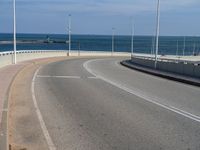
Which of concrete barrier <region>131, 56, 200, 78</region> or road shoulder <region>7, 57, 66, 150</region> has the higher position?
road shoulder <region>7, 57, 66, 150</region>

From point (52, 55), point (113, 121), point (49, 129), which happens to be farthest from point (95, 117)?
point (52, 55)

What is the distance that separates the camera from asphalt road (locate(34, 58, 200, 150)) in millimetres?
9930

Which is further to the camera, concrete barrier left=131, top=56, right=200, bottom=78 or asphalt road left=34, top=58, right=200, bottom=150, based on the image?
concrete barrier left=131, top=56, right=200, bottom=78

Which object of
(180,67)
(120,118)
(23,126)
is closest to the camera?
(23,126)

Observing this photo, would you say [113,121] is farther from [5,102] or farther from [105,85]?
[105,85]

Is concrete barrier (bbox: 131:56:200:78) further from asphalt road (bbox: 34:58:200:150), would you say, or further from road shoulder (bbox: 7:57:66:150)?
road shoulder (bbox: 7:57:66:150)

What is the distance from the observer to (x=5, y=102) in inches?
615

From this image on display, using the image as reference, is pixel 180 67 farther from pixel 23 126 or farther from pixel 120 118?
pixel 23 126

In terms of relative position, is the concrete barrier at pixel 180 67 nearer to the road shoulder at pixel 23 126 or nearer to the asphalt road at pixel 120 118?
the asphalt road at pixel 120 118

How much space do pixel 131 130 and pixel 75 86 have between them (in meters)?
12.0

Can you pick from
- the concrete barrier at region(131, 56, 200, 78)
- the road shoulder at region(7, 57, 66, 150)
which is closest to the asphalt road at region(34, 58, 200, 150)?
the road shoulder at region(7, 57, 66, 150)

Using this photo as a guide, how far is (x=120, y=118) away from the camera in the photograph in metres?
13.1

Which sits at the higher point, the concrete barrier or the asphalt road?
the asphalt road

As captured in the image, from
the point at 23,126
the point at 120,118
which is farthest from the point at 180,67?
the point at 23,126
